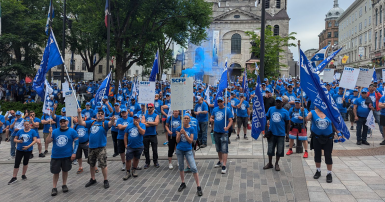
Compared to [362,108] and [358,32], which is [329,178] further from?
[358,32]

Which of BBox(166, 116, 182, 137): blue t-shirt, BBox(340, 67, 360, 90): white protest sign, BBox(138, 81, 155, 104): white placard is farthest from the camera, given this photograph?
BBox(340, 67, 360, 90): white protest sign

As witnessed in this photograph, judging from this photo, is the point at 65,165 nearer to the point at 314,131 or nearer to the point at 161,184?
the point at 161,184

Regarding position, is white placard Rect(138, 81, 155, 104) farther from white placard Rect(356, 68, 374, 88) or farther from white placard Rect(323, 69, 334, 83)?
white placard Rect(323, 69, 334, 83)

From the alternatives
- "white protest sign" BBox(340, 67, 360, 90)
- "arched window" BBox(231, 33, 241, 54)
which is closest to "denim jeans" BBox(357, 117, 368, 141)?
"white protest sign" BBox(340, 67, 360, 90)

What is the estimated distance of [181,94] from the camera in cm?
707

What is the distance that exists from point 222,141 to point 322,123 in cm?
246

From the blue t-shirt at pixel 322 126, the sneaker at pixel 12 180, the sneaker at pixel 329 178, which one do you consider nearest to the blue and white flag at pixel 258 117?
the blue t-shirt at pixel 322 126

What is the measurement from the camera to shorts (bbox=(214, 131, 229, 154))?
8.05m

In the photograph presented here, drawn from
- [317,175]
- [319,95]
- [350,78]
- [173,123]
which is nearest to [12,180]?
[173,123]

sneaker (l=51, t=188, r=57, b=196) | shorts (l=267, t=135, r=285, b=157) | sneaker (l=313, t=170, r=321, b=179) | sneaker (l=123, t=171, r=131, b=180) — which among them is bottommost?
sneaker (l=51, t=188, r=57, b=196)

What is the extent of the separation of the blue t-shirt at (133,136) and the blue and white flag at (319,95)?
4.20 meters

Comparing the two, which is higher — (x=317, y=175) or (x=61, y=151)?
(x=61, y=151)

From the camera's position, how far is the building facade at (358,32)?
57000mm

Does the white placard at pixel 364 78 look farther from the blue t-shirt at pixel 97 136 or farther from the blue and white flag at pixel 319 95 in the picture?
the blue t-shirt at pixel 97 136
